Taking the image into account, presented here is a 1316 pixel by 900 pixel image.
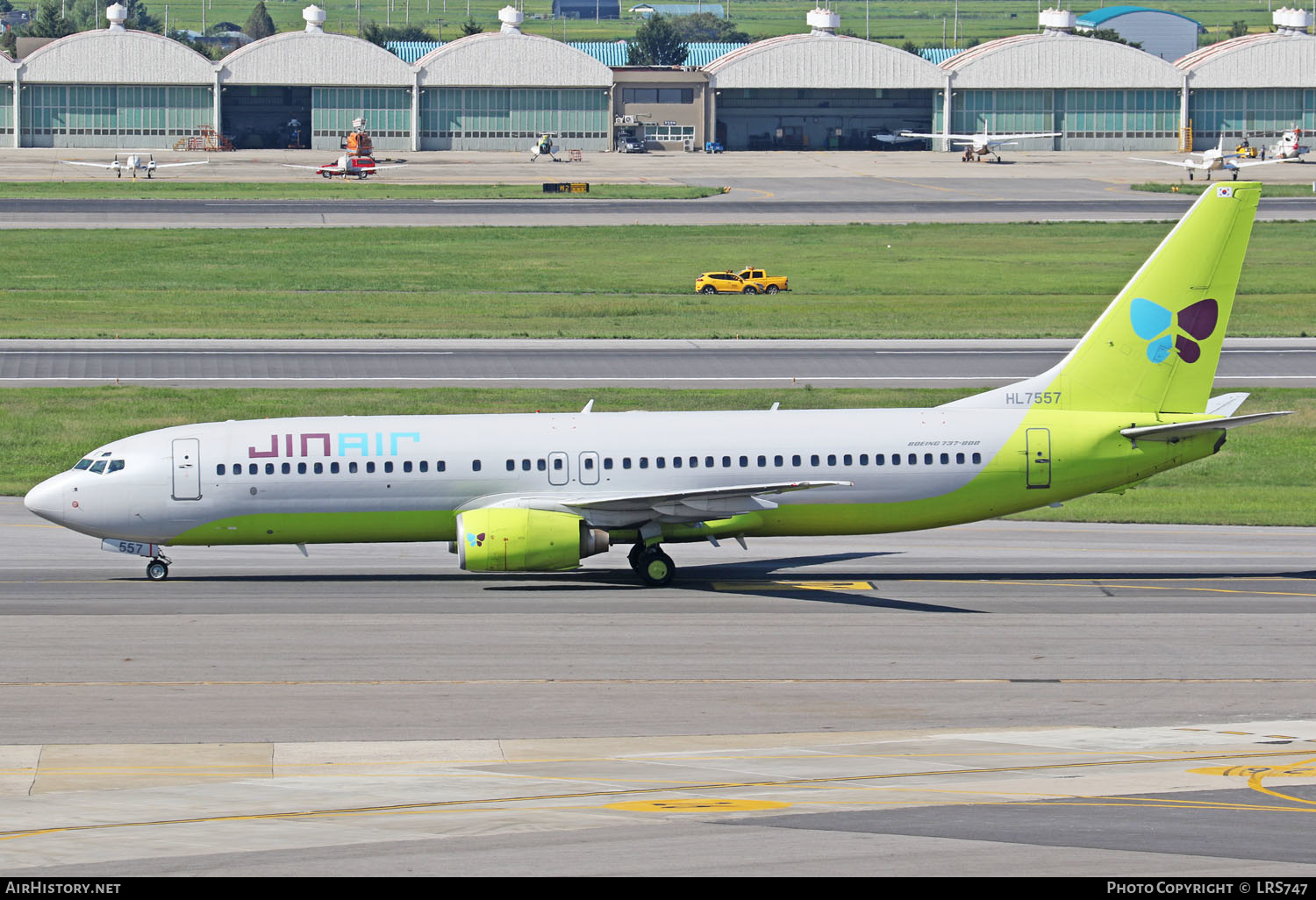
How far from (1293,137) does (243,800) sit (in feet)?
582

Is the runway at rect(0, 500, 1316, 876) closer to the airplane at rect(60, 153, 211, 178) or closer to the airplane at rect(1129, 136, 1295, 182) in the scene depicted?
the airplane at rect(60, 153, 211, 178)

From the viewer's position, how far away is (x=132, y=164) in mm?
155375

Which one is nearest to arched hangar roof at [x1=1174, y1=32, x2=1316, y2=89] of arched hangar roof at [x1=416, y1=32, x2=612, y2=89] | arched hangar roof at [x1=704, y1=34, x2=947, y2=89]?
arched hangar roof at [x1=704, y1=34, x2=947, y2=89]

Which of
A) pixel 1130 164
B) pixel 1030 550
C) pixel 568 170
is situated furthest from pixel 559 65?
pixel 1030 550

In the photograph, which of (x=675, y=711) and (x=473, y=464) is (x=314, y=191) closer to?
(x=473, y=464)

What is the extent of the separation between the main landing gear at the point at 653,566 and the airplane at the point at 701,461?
0.19 feet

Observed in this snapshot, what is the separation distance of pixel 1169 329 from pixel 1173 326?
122 mm

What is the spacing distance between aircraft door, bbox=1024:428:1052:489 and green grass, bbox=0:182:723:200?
103 meters

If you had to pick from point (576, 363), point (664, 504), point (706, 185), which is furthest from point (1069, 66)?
point (664, 504)

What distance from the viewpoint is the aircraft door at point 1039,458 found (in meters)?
37.5

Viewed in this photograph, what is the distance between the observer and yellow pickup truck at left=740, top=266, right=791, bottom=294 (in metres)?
91.2

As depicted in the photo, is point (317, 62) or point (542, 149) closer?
point (542, 149)

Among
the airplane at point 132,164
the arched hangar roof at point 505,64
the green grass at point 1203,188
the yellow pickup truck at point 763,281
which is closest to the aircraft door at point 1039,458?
the yellow pickup truck at point 763,281

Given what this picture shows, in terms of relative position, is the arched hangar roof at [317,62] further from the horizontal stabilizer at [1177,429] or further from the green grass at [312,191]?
the horizontal stabilizer at [1177,429]
